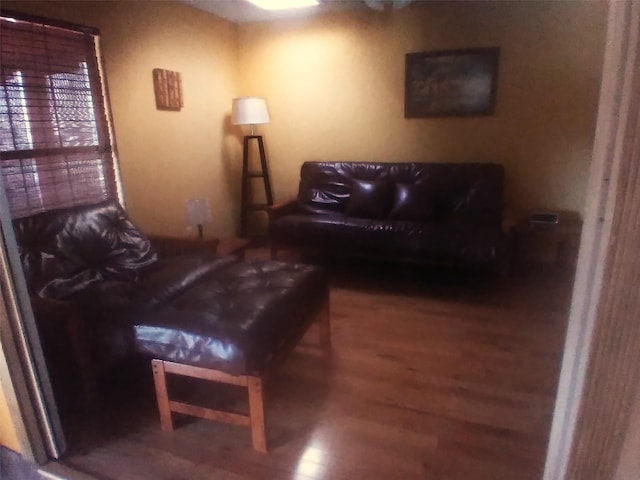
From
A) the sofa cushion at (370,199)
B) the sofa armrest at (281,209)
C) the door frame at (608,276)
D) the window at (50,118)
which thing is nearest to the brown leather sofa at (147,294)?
the window at (50,118)

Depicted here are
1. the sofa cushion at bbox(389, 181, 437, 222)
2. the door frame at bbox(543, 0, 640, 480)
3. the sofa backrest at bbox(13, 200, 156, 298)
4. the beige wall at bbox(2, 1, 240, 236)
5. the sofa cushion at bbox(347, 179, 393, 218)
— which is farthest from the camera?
the sofa cushion at bbox(347, 179, 393, 218)

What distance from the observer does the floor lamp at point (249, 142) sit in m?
3.91

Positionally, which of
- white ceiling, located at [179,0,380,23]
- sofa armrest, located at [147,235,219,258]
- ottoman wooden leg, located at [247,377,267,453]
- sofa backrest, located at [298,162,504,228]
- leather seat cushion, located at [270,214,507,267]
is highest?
white ceiling, located at [179,0,380,23]

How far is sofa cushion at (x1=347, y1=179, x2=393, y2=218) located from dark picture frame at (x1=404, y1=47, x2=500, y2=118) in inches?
30.2

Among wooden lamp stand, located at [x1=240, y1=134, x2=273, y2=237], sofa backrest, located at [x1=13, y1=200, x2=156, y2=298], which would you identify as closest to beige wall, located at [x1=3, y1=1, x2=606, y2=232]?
wooden lamp stand, located at [x1=240, y1=134, x2=273, y2=237]

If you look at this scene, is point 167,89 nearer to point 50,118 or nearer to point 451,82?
point 50,118

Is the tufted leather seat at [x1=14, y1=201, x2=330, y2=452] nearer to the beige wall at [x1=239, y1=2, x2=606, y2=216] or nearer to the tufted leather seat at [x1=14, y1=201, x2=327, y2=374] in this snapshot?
the tufted leather seat at [x1=14, y1=201, x2=327, y2=374]

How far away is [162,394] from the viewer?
1761mm

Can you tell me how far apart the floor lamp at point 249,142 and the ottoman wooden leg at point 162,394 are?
2.35 m

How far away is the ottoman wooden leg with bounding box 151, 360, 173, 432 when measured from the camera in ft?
5.69

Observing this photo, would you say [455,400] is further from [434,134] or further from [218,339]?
[434,134]

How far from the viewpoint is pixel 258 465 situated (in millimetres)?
1608

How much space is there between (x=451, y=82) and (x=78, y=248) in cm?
313

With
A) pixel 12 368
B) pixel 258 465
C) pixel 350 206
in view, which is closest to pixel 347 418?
pixel 258 465
